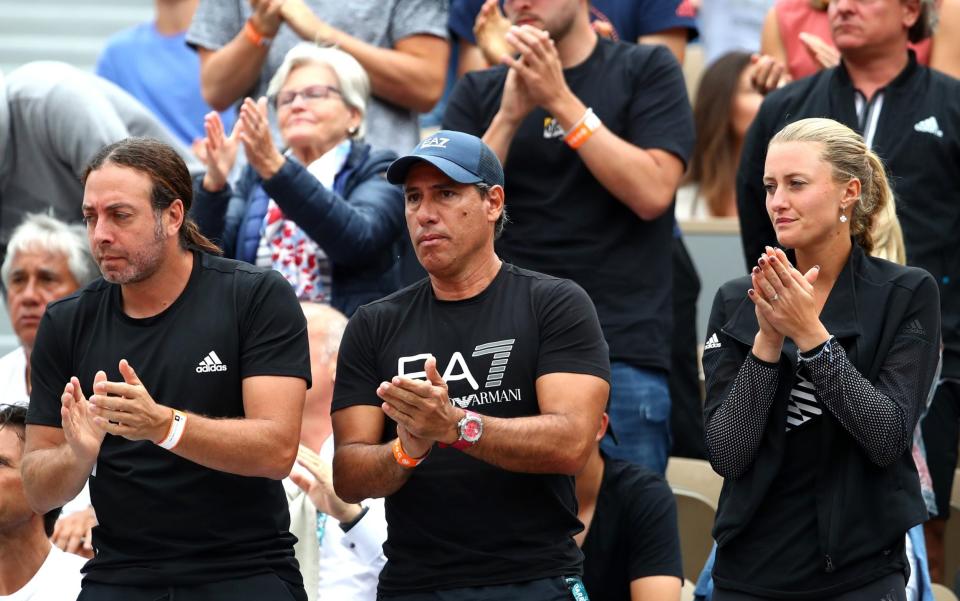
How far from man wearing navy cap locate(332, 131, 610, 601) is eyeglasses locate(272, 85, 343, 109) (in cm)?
152

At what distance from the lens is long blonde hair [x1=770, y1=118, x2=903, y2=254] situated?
148 inches

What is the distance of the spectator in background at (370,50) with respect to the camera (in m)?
5.66

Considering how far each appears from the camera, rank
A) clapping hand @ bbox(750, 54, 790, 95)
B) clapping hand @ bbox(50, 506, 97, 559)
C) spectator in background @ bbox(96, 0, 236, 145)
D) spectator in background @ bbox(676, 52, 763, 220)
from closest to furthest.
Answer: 1. clapping hand @ bbox(50, 506, 97, 559)
2. clapping hand @ bbox(750, 54, 790, 95)
3. spectator in background @ bbox(676, 52, 763, 220)
4. spectator in background @ bbox(96, 0, 236, 145)

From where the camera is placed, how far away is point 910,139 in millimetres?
4934

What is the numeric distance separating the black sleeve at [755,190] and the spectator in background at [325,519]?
1426mm

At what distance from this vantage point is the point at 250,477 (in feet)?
12.2

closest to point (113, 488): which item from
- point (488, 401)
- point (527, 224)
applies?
point (488, 401)

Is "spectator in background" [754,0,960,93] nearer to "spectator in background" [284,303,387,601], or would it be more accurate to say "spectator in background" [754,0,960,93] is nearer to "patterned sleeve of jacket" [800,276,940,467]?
"patterned sleeve of jacket" [800,276,940,467]

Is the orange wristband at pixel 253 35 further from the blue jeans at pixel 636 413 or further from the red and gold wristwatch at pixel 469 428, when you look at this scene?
the red and gold wristwatch at pixel 469 428

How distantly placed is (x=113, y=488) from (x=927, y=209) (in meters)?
2.77

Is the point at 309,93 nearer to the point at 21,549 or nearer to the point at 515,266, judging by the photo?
the point at 515,266

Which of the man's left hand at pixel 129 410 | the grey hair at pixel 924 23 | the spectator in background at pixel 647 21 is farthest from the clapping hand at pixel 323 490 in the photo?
the grey hair at pixel 924 23

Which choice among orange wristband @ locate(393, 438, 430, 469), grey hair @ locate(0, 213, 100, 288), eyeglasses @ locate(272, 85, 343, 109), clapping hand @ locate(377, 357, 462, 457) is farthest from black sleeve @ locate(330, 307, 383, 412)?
grey hair @ locate(0, 213, 100, 288)

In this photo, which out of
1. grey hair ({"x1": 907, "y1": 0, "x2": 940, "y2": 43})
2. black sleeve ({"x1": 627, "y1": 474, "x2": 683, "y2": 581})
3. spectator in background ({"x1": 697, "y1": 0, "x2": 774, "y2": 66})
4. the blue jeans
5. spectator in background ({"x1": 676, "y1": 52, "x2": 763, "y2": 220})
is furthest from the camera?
spectator in background ({"x1": 697, "y1": 0, "x2": 774, "y2": 66})
